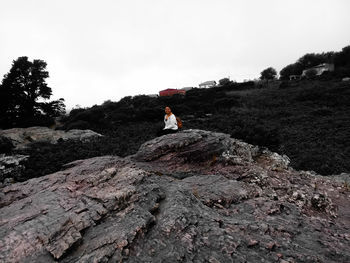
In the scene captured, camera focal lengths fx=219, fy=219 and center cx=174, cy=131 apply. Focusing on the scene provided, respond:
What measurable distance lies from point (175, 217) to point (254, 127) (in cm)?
803

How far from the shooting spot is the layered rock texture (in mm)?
3051

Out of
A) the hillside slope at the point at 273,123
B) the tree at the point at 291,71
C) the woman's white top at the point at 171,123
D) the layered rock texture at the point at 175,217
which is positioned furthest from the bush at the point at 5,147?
the tree at the point at 291,71

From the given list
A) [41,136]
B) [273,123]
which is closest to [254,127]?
[273,123]

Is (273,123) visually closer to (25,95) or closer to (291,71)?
(25,95)

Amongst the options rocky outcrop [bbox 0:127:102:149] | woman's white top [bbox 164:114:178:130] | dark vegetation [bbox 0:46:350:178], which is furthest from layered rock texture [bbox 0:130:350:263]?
rocky outcrop [bbox 0:127:102:149]

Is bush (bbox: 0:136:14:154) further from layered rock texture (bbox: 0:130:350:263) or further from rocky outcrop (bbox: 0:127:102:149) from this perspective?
layered rock texture (bbox: 0:130:350:263)

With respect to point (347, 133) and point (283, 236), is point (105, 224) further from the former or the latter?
point (347, 133)

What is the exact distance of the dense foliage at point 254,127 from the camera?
9.70 m

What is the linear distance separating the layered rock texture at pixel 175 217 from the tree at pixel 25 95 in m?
19.3

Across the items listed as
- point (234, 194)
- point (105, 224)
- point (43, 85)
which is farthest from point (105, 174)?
point (43, 85)

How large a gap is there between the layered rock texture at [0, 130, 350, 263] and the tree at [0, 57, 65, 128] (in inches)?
758

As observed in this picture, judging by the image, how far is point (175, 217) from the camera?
3.58m

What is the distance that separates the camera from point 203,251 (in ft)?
9.97

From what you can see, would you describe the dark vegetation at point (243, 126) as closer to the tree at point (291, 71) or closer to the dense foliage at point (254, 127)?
the dense foliage at point (254, 127)
